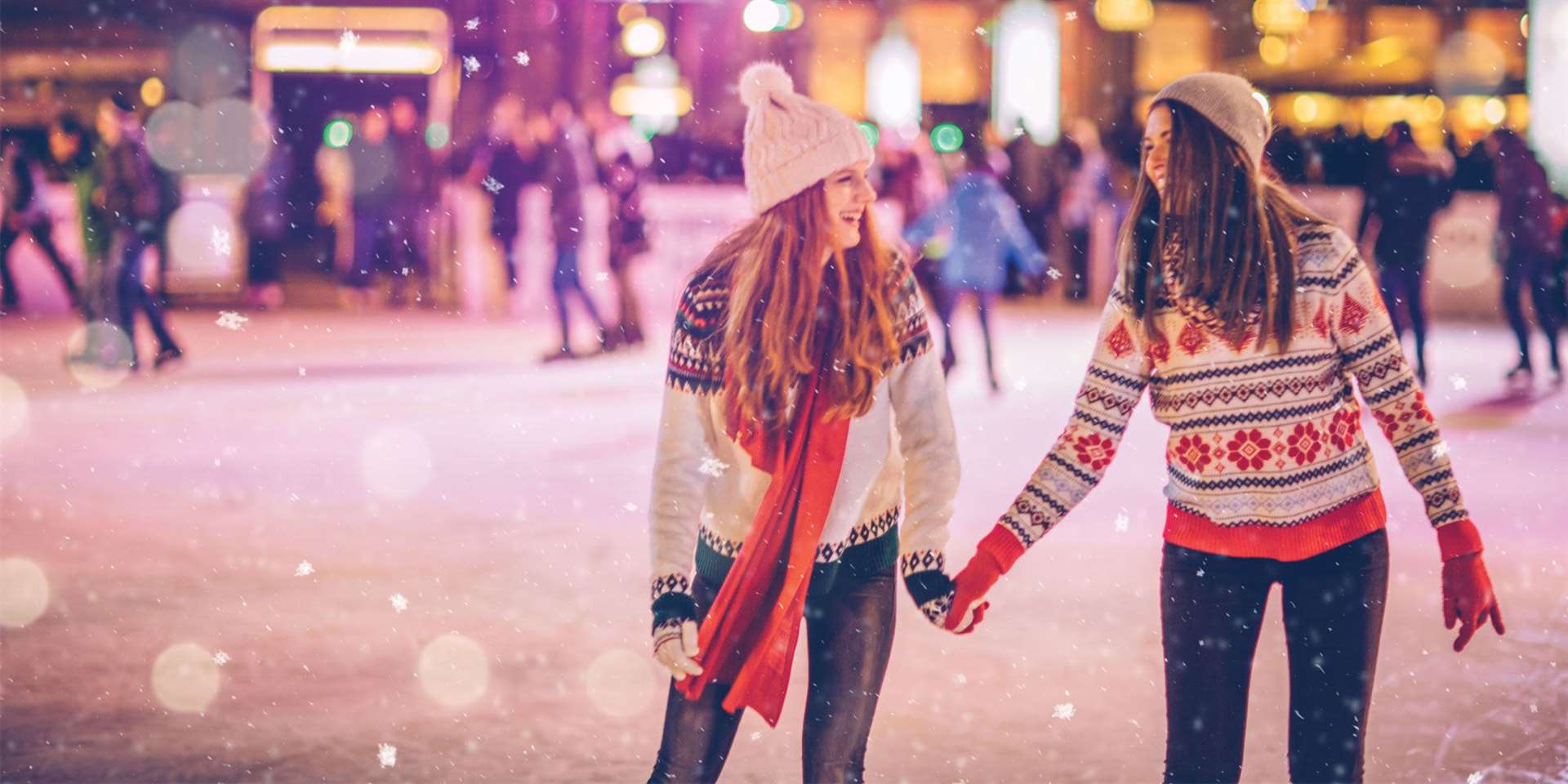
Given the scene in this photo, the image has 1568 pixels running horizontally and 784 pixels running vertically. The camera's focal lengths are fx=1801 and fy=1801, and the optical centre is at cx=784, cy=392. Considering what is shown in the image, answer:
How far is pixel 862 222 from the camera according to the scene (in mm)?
3037

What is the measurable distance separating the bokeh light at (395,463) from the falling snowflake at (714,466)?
5262mm

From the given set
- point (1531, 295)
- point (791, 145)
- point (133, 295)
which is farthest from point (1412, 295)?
point (791, 145)

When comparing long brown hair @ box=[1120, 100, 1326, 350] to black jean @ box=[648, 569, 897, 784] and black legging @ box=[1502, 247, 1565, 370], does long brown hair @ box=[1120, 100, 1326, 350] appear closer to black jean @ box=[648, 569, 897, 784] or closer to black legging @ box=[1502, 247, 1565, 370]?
black jean @ box=[648, 569, 897, 784]

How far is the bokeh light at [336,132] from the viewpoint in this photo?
851 inches

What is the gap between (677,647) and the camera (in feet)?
9.31

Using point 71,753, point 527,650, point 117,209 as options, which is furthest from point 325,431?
point 71,753

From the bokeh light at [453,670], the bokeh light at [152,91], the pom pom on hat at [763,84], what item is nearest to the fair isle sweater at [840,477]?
the pom pom on hat at [763,84]

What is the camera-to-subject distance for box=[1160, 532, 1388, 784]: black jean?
2.83 meters

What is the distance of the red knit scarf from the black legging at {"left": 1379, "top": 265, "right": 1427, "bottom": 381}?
9.92 meters

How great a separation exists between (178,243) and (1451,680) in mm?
→ 15529

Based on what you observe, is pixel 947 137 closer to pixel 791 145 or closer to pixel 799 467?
pixel 791 145

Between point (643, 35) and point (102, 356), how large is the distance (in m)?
13.1

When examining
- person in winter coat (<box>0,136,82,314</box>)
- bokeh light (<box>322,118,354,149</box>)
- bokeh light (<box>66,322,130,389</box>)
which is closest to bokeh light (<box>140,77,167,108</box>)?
bokeh light (<box>322,118,354,149</box>)

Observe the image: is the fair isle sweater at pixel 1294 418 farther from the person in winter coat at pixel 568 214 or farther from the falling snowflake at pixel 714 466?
the person in winter coat at pixel 568 214
